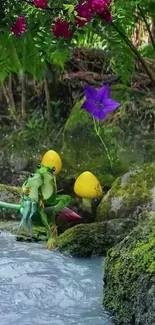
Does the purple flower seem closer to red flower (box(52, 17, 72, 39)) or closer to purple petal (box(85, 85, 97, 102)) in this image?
purple petal (box(85, 85, 97, 102))

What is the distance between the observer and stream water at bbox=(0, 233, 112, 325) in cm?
163

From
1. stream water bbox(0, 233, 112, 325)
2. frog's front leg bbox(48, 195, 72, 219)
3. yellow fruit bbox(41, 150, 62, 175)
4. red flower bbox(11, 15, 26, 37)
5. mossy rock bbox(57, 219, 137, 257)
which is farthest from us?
yellow fruit bbox(41, 150, 62, 175)

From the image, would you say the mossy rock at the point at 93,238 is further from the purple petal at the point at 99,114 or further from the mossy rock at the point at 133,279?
the purple petal at the point at 99,114

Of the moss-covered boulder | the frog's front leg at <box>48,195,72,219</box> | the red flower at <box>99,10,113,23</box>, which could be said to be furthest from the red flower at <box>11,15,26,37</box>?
the moss-covered boulder

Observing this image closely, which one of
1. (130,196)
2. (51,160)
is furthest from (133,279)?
(51,160)

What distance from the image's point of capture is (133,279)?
5.27 feet

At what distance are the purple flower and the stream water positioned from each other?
823 millimetres

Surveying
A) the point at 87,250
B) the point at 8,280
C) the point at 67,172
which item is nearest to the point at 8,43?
the point at 67,172

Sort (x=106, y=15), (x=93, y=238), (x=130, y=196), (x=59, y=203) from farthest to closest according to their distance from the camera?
(x=130, y=196) → (x=93, y=238) → (x=59, y=203) → (x=106, y=15)

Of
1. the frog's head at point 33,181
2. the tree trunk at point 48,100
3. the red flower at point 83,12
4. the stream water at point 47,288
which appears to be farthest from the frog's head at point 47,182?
the tree trunk at point 48,100

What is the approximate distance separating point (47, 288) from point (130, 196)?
101cm

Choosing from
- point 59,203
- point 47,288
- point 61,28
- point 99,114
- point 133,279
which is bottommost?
point 47,288

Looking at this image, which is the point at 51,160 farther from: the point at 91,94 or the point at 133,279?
the point at 133,279

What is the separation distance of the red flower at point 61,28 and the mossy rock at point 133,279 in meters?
0.61
